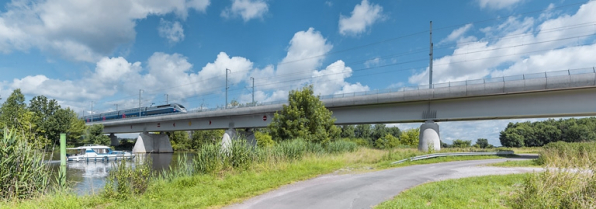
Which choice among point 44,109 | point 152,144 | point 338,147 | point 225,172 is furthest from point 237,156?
point 152,144

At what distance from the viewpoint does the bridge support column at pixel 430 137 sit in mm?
26438

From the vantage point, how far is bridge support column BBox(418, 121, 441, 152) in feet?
86.7

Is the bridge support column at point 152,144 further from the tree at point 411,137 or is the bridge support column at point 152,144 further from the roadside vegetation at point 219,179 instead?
the roadside vegetation at point 219,179

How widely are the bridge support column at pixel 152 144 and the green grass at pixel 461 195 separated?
208 feet

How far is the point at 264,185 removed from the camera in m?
9.77

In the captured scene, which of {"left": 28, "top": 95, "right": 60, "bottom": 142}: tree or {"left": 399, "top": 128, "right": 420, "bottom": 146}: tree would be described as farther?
{"left": 399, "top": 128, "right": 420, "bottom": 146}: tree

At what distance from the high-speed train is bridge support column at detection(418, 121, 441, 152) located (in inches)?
1731

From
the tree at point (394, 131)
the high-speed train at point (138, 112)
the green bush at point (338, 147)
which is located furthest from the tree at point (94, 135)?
the tree at point (394, 131)

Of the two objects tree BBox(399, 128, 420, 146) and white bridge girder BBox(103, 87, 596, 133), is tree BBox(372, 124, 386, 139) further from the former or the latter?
white bridge girder BBox(103, 87, 596, 133)

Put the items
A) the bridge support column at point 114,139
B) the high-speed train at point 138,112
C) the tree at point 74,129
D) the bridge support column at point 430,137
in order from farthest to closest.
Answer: the bridge support column at point 114,139 < the high-speed train at point 138,112 < the tree at point 74,129 < the bridge support column at point 430,137

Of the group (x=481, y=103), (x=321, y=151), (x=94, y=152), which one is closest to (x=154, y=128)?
(x=94, y=152)

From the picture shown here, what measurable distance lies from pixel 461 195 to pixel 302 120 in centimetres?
1420

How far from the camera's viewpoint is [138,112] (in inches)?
2557

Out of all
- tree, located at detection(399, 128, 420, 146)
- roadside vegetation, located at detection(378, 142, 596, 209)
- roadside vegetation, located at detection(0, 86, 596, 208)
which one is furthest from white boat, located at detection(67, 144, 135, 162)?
tree, located at detection(399, 128, 420, 146)
